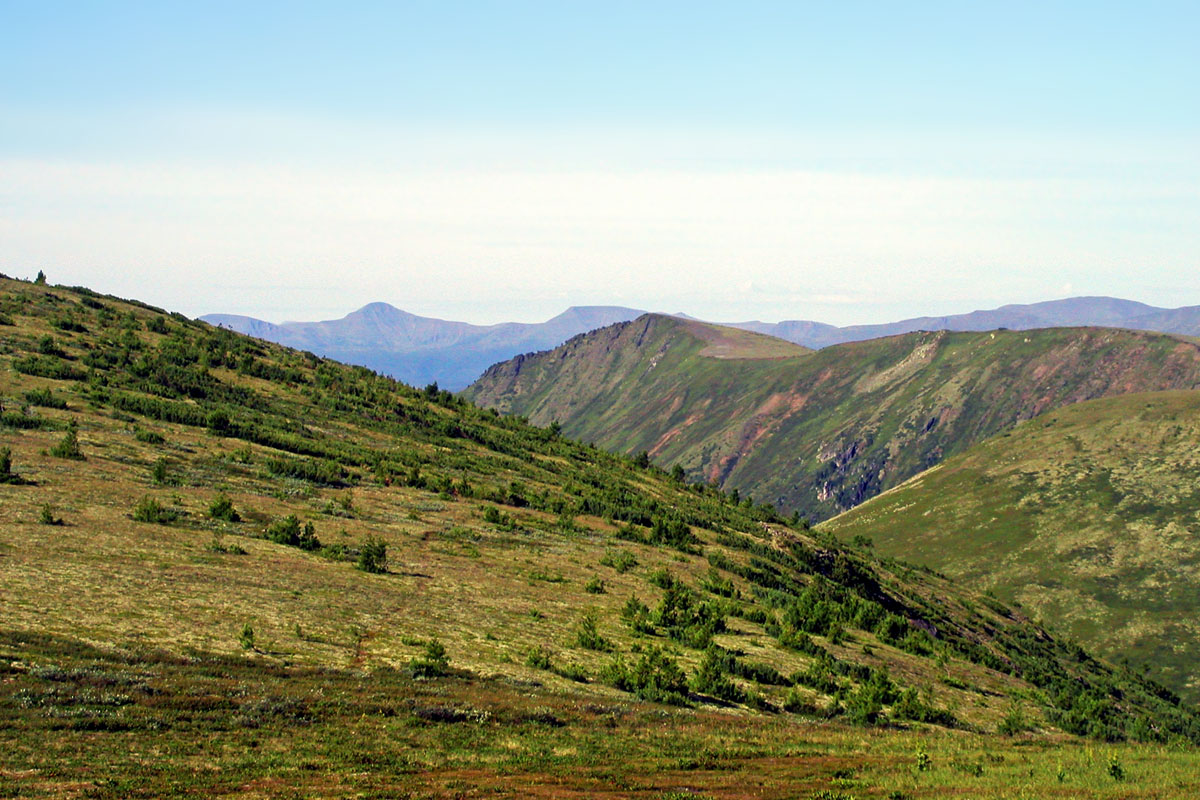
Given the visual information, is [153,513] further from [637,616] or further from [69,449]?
[637,616]

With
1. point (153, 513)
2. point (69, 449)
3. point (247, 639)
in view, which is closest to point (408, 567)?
point (153, 513)

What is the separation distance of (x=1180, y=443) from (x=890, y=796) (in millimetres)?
157235

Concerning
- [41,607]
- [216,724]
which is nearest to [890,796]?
[216,724]

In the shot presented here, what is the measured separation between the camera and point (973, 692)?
139 ft

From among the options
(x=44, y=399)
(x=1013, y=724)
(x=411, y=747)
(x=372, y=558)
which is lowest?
(x=1013, y=724)

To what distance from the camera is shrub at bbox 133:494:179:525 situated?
3791 cm

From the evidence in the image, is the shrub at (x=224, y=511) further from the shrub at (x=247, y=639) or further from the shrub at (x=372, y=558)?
the shrub at (x=247, y=639)

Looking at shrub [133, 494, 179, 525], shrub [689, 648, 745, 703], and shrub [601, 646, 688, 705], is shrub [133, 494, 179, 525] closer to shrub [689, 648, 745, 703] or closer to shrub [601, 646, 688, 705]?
shrub [601, 646, 688, 705]

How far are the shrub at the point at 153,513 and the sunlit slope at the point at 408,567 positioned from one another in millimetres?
104

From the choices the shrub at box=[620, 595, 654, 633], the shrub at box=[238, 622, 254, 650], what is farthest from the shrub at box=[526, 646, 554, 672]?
the shrub at box=[238, 622, 254, 650]

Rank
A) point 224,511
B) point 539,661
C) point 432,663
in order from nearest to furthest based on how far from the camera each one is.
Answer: point 432,663 → point 539,661 → point 224,511

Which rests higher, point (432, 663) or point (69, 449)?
point (69, 449)

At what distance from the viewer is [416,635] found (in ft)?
99.9

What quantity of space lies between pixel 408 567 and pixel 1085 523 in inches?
4967
